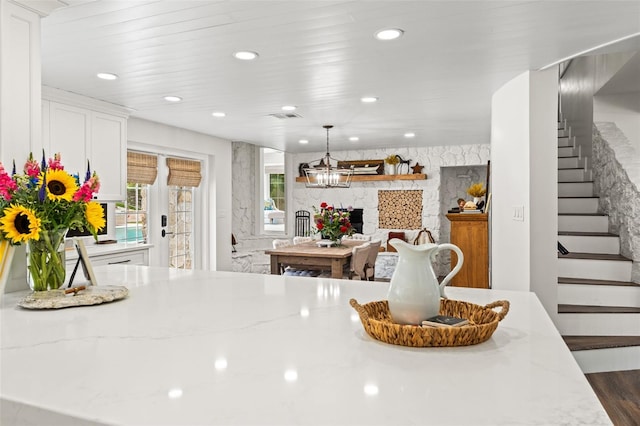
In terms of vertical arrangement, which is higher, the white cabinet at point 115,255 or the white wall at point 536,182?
the white wall at point 536,182

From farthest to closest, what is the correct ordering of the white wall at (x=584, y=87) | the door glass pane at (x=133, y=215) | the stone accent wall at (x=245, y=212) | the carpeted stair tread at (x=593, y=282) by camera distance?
the stone accent wall at (x=245, y=212) → the door glass pane at (x=133, y=215) → the white wall at (x=584, y=87) → the carpeted stair tread at (x=593, y=282)

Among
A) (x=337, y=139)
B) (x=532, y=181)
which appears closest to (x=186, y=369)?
(x=532, y=181)

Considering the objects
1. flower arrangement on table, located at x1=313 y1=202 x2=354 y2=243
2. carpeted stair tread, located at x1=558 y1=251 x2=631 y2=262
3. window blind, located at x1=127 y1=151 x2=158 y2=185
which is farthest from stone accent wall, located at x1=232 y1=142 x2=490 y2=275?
carpeted stair tread, located at x1=558 y1=251 x2=631 y2=262

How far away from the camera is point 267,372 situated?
864 millimetres

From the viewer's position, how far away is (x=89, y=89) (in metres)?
3.89

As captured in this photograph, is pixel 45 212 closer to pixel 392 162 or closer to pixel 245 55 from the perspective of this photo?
pixel 245 55

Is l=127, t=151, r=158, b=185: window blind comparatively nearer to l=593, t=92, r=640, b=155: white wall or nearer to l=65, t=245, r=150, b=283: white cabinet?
l=65, t=245, r=150, b=283: white cabinet

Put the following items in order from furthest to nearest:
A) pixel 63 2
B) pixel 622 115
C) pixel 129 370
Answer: pixel 622 115
pixel 63 2
pixel 129 370

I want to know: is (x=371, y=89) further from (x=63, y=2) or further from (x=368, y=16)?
(x=63, y=2)

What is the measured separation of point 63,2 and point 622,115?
474 centimetres

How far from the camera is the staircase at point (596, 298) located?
3227mm

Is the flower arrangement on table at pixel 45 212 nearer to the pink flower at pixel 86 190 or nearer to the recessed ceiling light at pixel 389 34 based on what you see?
the pink flower at pixel 86 190

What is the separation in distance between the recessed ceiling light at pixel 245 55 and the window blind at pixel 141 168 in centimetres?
270

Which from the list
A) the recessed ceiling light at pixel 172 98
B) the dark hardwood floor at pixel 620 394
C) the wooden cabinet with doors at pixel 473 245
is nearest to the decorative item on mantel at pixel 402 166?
the wooden cabinet with doors at pixel 473 245
